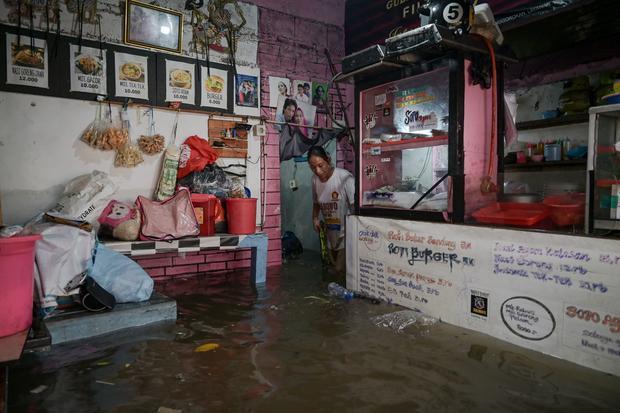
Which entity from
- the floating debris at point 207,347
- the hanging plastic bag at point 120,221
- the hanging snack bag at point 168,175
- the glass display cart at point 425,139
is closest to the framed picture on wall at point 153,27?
the hanging snack bag at point 168,175

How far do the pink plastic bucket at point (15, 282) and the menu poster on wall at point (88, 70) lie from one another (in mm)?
2503

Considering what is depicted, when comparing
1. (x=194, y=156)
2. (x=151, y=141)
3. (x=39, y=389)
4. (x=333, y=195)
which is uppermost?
(x=151, y=141)

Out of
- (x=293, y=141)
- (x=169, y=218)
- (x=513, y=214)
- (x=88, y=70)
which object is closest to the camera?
(x=513, y=214)

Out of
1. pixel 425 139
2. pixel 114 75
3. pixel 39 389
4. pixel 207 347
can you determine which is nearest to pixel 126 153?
pixel 114 75

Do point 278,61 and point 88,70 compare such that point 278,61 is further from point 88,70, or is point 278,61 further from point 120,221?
point 120,221

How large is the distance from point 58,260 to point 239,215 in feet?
6.71

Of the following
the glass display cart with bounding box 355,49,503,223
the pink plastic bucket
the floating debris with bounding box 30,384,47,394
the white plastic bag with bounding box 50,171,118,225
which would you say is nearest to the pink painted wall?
the white plastic bag with bounding box 50,171,118,225

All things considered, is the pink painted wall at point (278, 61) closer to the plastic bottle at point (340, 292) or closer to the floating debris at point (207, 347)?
the plastic bottle at point (340, 292)

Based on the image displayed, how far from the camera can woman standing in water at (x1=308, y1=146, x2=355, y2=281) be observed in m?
5.10

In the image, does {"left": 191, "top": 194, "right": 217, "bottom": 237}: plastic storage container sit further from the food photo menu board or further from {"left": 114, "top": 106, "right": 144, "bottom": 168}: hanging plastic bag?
the food photo menu board

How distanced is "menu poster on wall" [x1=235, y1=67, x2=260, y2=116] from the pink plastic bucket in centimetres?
333

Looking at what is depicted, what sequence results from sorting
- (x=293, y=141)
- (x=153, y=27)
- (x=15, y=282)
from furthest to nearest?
(x=293, y=141)
(x=153, y=27)
(x=15, y=282)

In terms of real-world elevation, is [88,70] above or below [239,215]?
above

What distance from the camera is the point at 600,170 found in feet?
8.18
